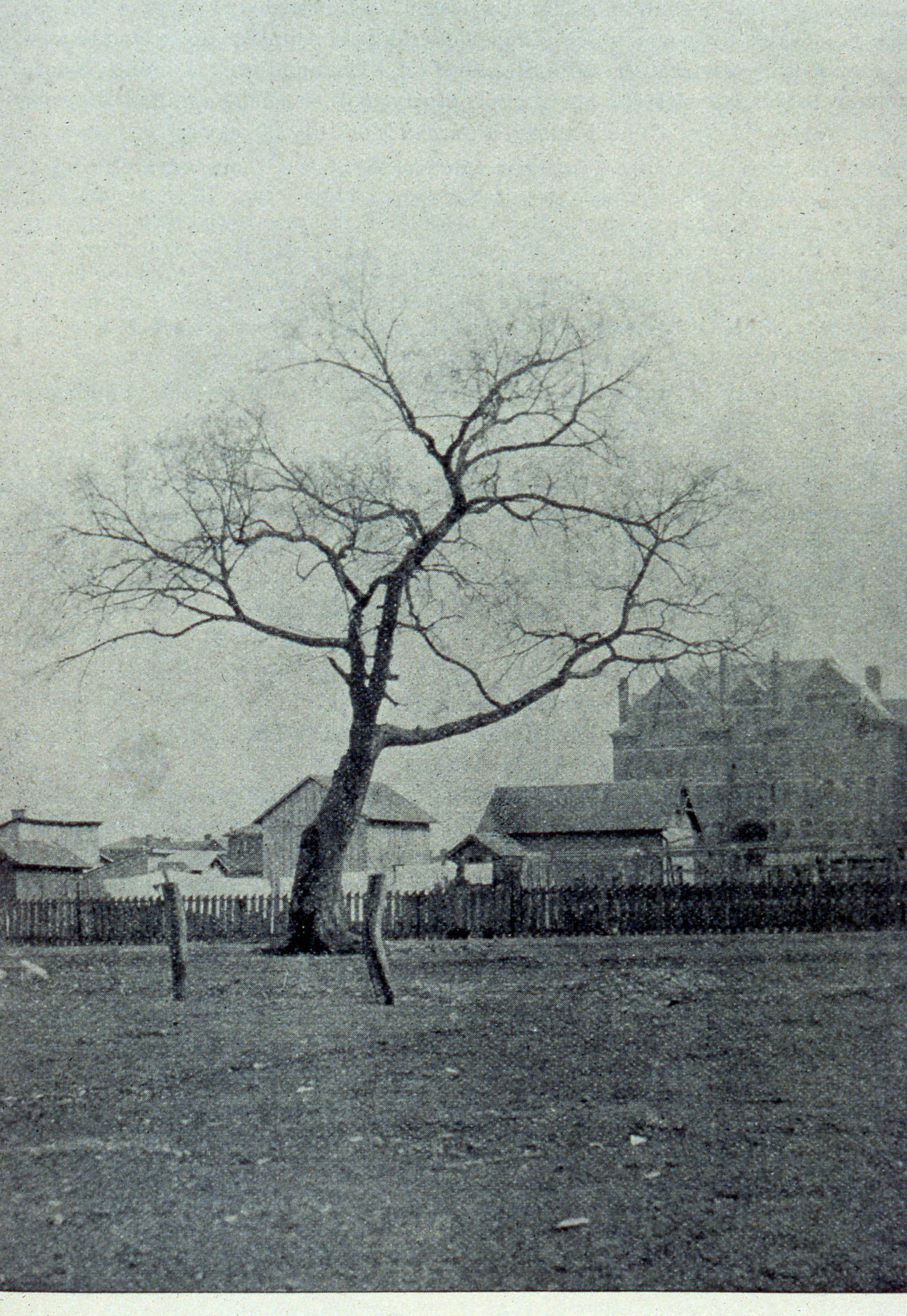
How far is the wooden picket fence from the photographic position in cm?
2191

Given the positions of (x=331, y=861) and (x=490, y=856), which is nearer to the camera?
(x=331, y=861)

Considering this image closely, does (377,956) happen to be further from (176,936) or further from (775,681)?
(775,681)

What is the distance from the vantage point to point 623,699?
22453 mm

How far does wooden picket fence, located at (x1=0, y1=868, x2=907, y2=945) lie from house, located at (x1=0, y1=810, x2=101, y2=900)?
121 centimetres

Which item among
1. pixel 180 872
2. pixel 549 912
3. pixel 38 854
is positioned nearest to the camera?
pixel 549 912

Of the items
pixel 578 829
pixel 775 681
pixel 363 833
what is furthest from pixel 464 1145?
pixel 363 833

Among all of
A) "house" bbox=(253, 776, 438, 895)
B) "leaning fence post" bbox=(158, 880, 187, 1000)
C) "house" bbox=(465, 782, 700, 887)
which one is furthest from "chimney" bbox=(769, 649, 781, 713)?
"house" bbox=(465, 782, 700, 887)

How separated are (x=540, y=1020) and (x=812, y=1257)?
5.65 metres

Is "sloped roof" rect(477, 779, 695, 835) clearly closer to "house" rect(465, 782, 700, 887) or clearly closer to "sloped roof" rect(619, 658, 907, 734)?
"house" rect(465, 782, 700, 887)

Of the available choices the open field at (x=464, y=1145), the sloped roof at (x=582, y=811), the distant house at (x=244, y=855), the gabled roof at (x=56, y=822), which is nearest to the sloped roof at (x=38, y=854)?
the gabled roof at (x=56, y=822)

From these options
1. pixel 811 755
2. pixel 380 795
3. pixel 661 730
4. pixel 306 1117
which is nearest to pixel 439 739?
pixel 811 755

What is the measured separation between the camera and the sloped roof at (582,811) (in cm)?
4281

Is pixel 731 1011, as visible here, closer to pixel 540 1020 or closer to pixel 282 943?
pixel 540 1020

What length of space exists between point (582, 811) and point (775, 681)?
85.0 feet
